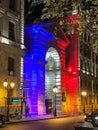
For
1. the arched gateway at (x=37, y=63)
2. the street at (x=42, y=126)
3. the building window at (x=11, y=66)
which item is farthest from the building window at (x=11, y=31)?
the street at (x=42, y=126)

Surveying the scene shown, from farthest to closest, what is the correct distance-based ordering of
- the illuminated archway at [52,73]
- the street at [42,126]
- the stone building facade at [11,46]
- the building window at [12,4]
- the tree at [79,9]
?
the illuminated archway at [52,73], the building window at [12,4], the stone building facade at [11,46], the street at [42,126], the tree at [79,9]

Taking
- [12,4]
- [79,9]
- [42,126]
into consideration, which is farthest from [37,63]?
[79,9]

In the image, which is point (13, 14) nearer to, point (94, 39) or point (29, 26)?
point (29, 26)

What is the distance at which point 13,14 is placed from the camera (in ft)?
168

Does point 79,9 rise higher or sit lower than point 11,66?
lower

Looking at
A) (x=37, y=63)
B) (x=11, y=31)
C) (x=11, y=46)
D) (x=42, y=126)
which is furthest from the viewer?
(x=37, y=63)

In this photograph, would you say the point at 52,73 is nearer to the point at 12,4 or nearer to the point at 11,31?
the point at 11,31

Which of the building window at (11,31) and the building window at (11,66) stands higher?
the building window at (11,31)

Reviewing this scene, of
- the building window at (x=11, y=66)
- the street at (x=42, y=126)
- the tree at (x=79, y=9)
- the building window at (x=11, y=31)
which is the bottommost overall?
the street at (x=42, y=126)

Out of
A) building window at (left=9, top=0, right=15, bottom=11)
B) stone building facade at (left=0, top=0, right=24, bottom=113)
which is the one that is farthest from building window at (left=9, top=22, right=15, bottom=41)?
building window at (left=9, top=0, right=15, bottom=11)

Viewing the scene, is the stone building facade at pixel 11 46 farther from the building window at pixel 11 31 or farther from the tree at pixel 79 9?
the tree at pixel 79 9

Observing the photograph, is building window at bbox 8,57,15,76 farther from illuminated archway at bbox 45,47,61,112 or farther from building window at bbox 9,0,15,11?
illuminated archway at bbox 45,47,61,112

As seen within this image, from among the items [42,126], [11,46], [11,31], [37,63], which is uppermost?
[11,31]

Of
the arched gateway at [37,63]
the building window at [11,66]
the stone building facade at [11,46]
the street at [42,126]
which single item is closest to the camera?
the street at [42,126]
